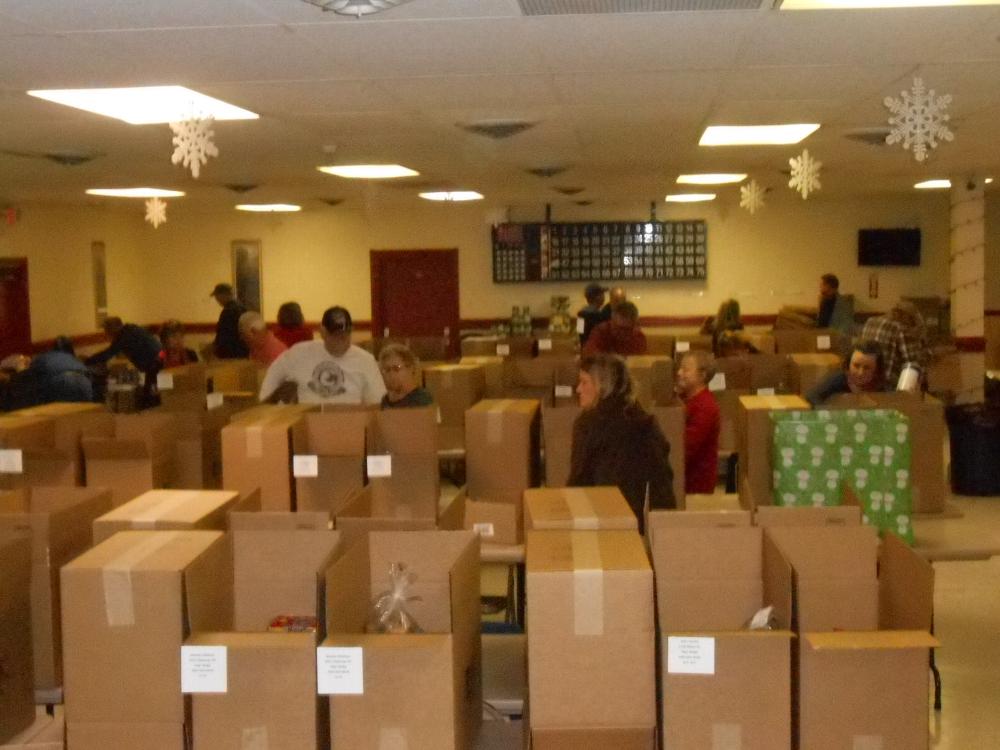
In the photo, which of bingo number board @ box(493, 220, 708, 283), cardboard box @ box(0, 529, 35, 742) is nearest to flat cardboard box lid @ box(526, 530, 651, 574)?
cardboard box @ box(0, 529, 35, 742)

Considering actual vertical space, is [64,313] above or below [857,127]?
below

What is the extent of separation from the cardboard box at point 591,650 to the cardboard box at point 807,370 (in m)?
5.69

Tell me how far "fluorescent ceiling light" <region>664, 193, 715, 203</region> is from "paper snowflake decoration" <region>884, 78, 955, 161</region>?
298 inches

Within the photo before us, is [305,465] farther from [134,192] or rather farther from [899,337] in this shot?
[134,192]

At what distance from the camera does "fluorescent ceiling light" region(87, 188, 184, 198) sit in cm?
960

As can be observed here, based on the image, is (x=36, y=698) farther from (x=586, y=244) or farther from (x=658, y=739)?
(x=586, y=244)

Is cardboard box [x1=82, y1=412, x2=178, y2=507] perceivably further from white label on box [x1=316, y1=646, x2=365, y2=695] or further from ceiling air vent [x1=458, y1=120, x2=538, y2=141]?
white label on box [x1=316, y1=646, x2=365, y2=695]

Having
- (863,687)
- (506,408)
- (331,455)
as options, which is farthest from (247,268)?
(863,687)

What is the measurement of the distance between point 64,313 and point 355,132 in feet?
24.0

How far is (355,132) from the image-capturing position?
5766 millimetres

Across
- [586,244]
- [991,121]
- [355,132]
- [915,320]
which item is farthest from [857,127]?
[586,244]

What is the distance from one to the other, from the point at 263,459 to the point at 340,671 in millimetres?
2556

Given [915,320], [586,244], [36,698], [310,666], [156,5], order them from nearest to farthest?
1. [310,666]
2. [156,5]
3. [36,698]
4. [915,320]
5. [586,244]

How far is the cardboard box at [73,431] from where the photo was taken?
4855mm
